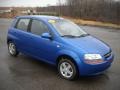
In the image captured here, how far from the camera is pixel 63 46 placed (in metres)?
6.54

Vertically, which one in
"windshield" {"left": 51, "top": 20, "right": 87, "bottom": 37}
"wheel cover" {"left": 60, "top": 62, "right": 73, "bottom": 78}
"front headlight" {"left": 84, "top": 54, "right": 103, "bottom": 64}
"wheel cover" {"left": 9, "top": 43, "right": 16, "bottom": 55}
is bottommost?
"wheel cover" {"left": 60, "top": 62, "right": 73, "bottom": 78}

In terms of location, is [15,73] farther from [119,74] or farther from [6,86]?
[119,74]

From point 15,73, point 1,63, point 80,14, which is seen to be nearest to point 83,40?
point 15,73

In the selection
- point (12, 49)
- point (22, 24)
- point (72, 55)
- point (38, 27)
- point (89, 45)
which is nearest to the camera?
point (72, 55)

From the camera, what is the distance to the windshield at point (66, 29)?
709cm

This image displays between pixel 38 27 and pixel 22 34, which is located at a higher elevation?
pixel 38 27

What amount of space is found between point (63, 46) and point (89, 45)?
28.6 inches

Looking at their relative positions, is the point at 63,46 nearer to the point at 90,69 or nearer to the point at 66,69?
the point at 66,69

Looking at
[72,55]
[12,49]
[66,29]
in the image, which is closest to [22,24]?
[12,49]

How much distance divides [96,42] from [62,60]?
118 cm

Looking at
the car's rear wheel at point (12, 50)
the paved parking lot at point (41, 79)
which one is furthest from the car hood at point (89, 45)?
the car's rear wheel at point (12, 50)

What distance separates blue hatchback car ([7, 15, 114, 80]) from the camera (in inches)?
243

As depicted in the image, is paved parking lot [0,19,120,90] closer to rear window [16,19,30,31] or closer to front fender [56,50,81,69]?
front fender [56,50,81,69]

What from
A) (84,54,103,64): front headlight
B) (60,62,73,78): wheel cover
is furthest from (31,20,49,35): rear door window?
(84,54,103,64): front headlight
